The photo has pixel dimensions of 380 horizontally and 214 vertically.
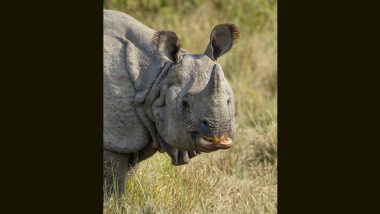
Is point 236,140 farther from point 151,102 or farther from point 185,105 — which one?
point 185,105

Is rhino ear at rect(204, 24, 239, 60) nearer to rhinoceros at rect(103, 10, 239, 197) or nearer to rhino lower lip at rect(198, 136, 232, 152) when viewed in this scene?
rhinoceros at rect(103, 10, 239, 197)

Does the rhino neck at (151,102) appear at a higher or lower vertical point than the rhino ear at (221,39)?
lower

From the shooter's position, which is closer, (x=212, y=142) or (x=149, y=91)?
(x=212, y=142)

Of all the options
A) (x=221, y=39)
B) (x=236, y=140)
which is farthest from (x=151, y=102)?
(x=236, y=140)

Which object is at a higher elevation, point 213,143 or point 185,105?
point 185,105


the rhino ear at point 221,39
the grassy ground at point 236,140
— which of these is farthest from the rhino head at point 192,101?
the grassy ground at point 236,140

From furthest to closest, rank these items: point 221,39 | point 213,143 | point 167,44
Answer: point 221,39 < point 167,44 < point 213,143

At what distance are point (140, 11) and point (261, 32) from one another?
1.70 meters

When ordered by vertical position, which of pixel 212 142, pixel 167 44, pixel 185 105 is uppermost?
pixel 167 44

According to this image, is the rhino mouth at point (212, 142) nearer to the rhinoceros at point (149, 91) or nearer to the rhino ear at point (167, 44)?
the rhinoceros at point (149, 91)

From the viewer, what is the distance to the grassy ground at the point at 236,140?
23.8ft

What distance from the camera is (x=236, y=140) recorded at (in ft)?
31.2

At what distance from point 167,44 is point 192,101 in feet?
1.78

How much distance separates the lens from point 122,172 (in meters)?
7.03
